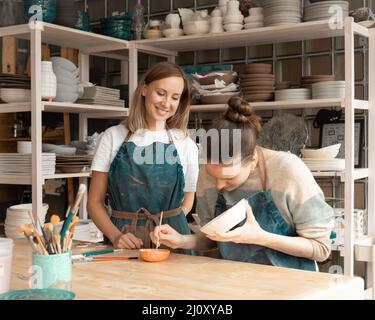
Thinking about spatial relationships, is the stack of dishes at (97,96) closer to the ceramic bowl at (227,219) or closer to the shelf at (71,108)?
the shelf at (71,108)

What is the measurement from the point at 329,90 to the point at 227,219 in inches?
66.1

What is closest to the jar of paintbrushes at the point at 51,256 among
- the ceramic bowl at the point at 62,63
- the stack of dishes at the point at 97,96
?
the ceramic bowl at the point at 62,63

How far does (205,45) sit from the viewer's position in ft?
12.2

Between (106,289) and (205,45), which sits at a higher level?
(205,45)

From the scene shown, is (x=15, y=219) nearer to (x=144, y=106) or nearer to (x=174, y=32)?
(x=144, y=106)

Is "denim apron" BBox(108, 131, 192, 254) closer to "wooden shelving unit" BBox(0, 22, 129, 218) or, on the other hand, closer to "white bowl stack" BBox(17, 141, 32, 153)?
"wooden shelving unit" BBox(0, 22, 129, 218)

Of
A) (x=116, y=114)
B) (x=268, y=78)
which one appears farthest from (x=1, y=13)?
(x=268, y=78)

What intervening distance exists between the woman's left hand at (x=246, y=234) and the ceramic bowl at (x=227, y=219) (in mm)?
17

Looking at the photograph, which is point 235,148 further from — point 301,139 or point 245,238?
point 301,139

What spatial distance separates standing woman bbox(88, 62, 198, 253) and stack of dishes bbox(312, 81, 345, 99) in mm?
875

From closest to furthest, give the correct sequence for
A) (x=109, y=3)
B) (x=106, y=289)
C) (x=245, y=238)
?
1. (x=106, y=289)
2. (x=245, y=238)
3. (x=109, y=3)

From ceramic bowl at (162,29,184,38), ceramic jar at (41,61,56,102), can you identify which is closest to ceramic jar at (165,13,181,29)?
ceramic bowl at (162,29,184,38)

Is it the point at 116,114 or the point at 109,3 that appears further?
the point at 109,3
